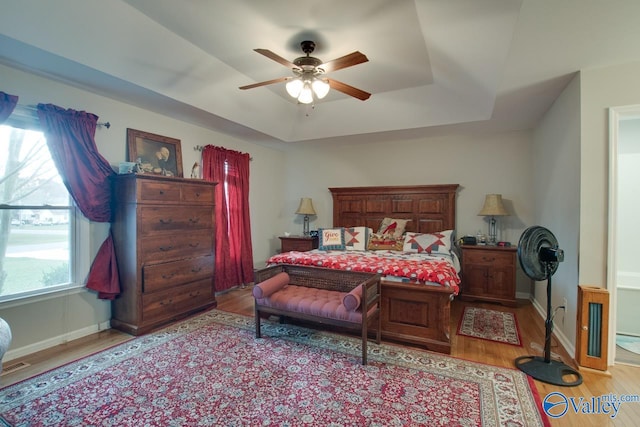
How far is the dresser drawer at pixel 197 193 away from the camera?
3501 millimetres

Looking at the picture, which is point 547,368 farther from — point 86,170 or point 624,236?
point 86,170

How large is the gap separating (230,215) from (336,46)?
284 centimetres

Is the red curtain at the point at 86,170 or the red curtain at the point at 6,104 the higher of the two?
the red curtain at the point at 6,104

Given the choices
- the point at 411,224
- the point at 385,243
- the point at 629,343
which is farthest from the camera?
the point at 411,224

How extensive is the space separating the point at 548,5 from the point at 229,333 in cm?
359

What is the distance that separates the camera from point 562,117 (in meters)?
2.93

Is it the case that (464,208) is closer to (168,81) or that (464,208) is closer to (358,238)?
(358,238)

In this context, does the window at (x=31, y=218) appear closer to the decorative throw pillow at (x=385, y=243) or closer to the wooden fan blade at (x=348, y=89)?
the wooden fan blade at (x=348, y=89)

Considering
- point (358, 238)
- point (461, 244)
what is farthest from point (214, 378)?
point (461, 244)

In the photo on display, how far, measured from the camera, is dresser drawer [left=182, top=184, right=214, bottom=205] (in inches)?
138

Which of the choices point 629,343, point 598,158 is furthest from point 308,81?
point 629,343

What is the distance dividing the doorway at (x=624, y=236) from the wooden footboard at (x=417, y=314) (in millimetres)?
1205

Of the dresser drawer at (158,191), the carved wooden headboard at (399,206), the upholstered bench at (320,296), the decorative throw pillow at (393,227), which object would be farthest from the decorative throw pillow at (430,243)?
the dresser drawer at (158,191)

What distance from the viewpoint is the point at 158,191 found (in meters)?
3.20
